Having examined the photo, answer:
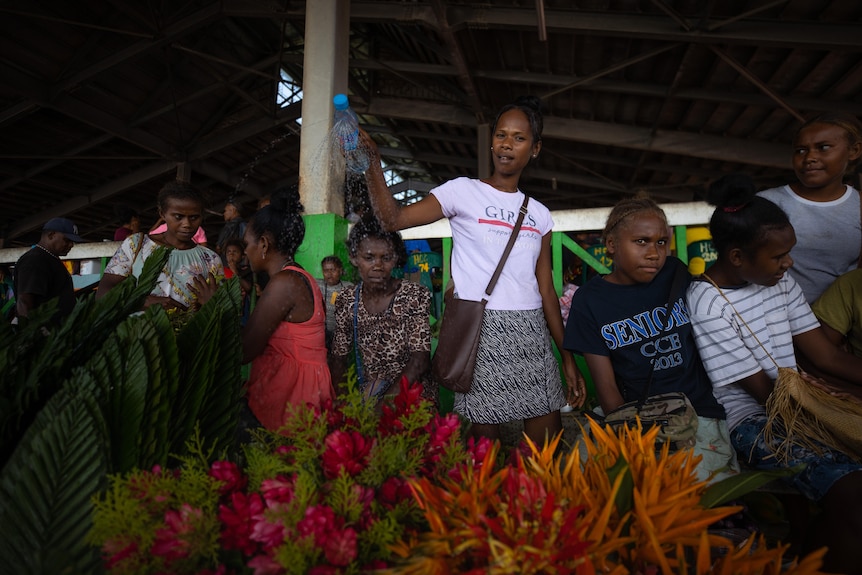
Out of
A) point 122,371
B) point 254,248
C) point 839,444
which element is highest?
point 254,248

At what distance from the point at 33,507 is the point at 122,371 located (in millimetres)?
194

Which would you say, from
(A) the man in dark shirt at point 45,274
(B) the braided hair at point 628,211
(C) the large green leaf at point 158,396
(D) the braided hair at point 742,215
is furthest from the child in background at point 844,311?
(A) the man in dark shirt at point 45,274

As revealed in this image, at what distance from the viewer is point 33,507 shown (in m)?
0.56

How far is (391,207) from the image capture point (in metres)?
1.82

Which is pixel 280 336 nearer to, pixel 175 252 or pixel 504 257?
pixel 504 257

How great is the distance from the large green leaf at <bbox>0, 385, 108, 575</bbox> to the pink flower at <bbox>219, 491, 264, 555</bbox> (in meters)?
0.14

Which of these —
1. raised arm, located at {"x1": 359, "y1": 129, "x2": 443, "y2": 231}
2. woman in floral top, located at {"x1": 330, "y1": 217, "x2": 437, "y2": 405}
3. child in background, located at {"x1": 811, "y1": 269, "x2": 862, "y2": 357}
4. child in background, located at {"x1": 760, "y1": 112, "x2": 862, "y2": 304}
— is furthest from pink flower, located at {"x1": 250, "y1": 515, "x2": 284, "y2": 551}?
child in background, located at {"x1": 760, "y1": 112, "x2": 862, "y2": 304}

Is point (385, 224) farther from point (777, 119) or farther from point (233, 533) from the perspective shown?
point (777, 119)

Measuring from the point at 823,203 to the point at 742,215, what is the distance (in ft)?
2.19

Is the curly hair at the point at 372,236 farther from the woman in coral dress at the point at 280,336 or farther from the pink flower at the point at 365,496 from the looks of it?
the pink flower at the point at 365,496

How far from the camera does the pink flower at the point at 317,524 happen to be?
0.52m

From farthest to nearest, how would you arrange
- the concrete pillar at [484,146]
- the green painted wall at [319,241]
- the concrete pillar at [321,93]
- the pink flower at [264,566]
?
the concrete pillar at [484,146] → the concrete pillar at [321,93] → the green painted wall at [319,241] → the pink flower at [264,566]

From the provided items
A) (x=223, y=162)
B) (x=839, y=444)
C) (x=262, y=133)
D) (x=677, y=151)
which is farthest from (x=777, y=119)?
(x=223, y=162)

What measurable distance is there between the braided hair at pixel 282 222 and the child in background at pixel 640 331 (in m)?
1.21
